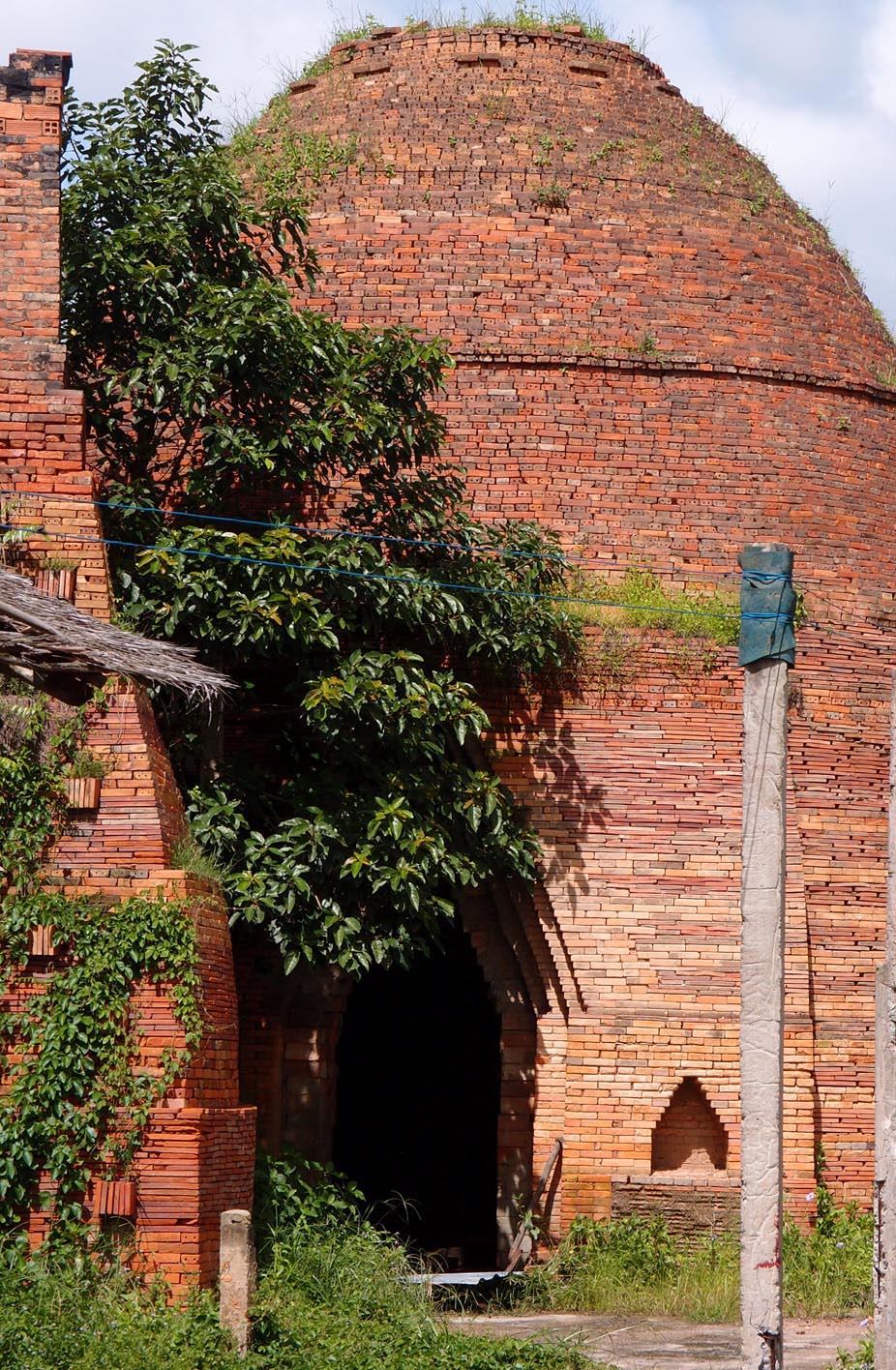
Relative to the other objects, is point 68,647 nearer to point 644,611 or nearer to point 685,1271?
point 644,611

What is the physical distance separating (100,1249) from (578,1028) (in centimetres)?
359

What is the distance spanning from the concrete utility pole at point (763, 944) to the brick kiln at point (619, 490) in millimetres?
3695

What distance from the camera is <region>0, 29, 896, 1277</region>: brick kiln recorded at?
10.7 meters

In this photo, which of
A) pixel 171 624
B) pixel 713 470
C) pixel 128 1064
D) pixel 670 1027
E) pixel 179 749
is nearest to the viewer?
pixel 128 1064

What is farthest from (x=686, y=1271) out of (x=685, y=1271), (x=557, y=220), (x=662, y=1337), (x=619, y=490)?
(x=557, y=220)

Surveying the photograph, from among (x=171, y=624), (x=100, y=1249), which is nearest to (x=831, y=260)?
(x=171, y=624)

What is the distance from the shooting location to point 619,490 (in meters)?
11.7

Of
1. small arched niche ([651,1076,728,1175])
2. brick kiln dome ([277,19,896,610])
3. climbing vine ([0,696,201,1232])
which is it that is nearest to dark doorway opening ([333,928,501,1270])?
small arched niche ([651,1076,728,1175])

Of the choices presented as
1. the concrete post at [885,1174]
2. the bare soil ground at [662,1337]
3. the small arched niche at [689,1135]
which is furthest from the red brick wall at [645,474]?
the concrete post at [885,1174]

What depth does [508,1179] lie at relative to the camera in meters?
11.0

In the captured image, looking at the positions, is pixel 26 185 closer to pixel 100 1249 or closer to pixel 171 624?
pixel 171 624

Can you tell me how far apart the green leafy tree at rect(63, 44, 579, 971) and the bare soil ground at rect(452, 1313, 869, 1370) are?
2.12 m

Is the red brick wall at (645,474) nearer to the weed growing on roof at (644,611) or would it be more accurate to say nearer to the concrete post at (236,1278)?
the weed growing on roof at (644,611)

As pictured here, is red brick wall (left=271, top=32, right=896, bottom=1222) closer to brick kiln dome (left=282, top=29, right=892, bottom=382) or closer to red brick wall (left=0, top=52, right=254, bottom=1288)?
brick kiln dome (left=282, top=29, right=892, bottom=382)
